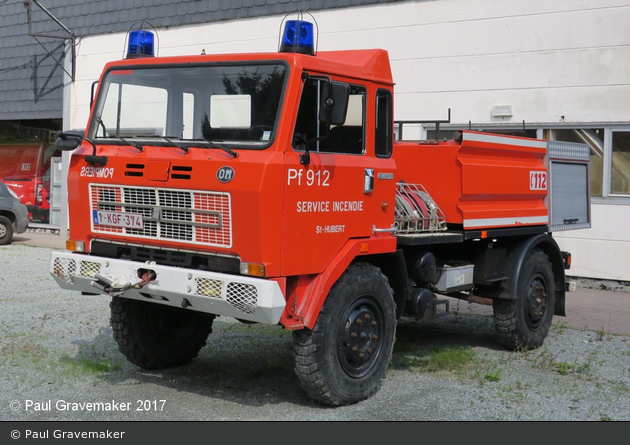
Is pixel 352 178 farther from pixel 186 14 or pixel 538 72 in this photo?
pixel 186 14

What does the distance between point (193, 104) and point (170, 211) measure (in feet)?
2.89

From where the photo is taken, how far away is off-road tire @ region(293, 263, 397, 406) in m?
5.86

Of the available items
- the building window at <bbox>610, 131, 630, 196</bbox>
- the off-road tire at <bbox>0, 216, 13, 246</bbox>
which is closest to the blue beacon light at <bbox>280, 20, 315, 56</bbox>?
the building window at <bbox>610, 131, 630, 196</bbox>

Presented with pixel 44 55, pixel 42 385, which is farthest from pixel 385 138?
pixel 44 55

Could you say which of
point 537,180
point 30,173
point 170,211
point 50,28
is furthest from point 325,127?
point 30,173

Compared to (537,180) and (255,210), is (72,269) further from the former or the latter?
(537,180)

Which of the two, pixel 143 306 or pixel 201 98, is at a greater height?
pixel 201 98

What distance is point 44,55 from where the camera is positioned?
19312mm

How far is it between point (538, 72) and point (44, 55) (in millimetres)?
12378

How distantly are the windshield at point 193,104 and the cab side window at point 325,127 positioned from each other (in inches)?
8.5

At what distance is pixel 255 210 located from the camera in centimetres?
545

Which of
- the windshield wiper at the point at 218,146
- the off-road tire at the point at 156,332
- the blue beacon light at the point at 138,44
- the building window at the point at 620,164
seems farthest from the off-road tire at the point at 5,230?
the windshield wiper at the point at 218,146

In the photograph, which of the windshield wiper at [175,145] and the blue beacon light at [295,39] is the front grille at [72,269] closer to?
the windshield wiper at [175,145]

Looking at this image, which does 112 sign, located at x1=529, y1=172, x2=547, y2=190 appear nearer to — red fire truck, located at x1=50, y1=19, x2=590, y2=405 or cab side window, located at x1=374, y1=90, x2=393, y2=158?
red fire truck, located at x1=50, y1=19, x2=590, y2=405
